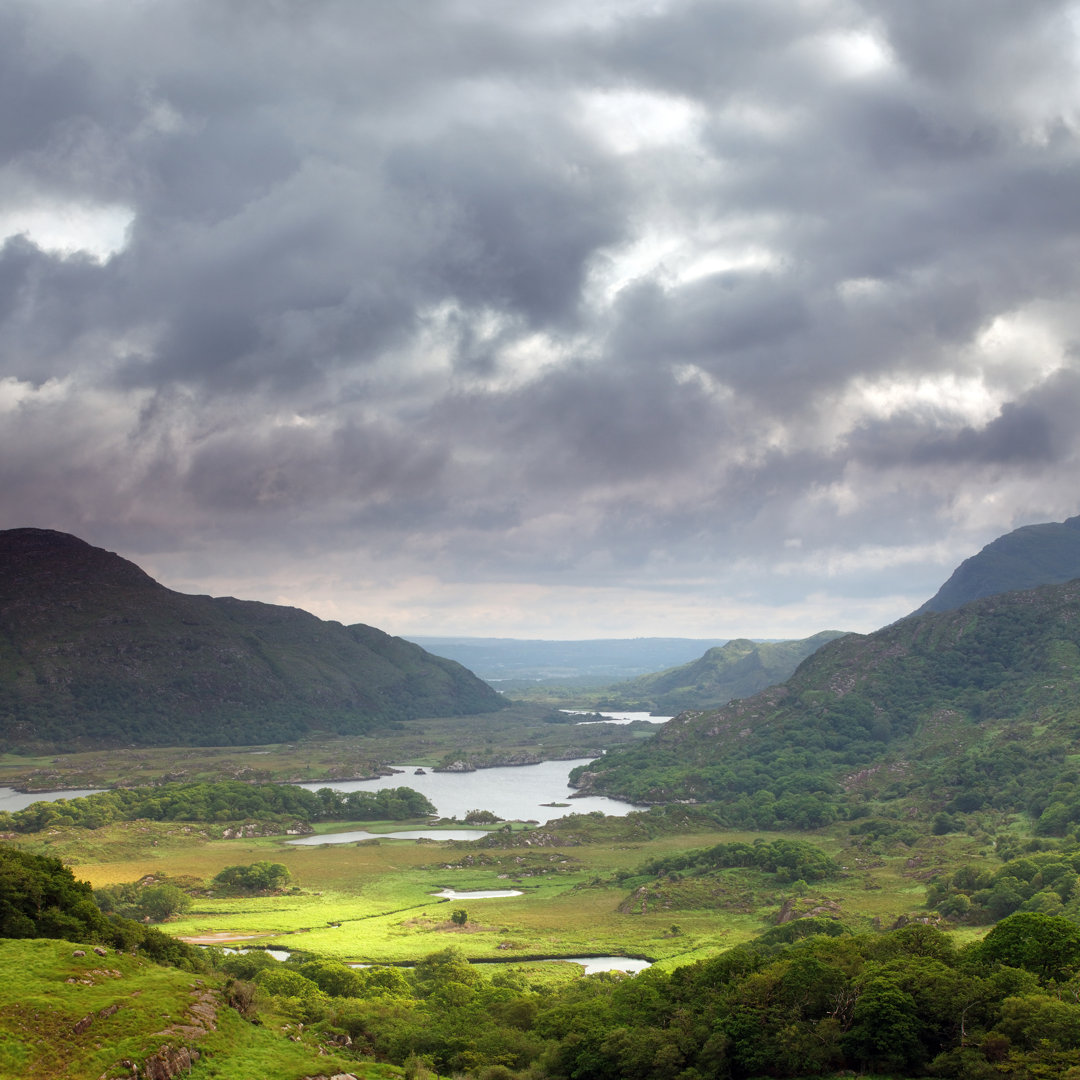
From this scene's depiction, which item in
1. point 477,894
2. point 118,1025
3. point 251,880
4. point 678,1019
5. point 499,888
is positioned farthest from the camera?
point 499,888

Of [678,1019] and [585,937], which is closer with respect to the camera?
[678,1019]

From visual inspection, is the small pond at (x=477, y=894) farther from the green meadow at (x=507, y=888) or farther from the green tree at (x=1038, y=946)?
the green tree at (x=1038, y=946)

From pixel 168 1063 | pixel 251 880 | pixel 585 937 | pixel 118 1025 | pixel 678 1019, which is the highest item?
pixel 118 1025

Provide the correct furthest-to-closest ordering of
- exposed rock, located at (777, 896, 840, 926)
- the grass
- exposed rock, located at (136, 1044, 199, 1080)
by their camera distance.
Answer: exposed rock, located at (777, 896, 840, 926) < exposed rock, located at (136, 1044, 199, 1080) < the grass

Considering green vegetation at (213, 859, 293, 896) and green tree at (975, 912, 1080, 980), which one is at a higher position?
green tree at (975, 912, 1080, 980)

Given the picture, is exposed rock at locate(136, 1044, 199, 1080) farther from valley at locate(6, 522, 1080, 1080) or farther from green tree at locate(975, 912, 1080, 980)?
green tree at locate(975, 912, 1080, 980)

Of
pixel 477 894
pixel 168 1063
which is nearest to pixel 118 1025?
pixel 168 1063

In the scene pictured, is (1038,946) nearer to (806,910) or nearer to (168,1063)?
(806,910)

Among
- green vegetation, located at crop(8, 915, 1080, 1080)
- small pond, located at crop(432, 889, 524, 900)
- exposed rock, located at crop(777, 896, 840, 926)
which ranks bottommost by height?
small pond, located at crop(432, 889, 524, 900)

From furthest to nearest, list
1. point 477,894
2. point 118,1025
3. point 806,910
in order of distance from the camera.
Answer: point 477,894 → point 806,910 → point 118,1025

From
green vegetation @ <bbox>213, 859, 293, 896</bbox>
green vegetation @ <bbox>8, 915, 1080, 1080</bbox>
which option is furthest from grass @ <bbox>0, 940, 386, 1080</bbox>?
green vegetation @ <bbox>213, 859, 293, 896</bbox>

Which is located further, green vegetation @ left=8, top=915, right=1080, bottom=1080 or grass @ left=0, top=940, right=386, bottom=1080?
green vegetation @ left=8, top=915, right=1080, bottom=1080

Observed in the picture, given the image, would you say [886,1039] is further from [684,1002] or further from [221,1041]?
[221,1041]
